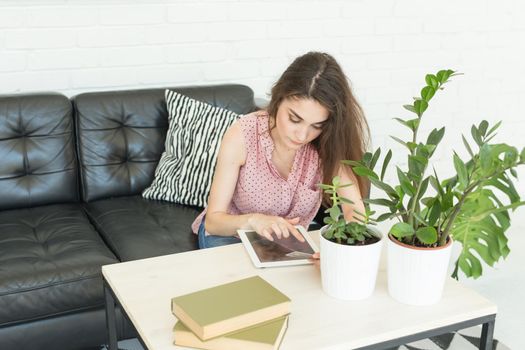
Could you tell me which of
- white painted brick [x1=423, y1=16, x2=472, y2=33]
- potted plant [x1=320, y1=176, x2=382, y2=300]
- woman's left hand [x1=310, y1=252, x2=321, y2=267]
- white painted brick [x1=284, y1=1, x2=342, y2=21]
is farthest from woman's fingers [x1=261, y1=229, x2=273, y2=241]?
white painted brick [x1=423, y1=16, x2=472, y2=33]

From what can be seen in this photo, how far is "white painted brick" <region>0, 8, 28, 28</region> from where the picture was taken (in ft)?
7.95

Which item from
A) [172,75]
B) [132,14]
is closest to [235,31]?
[172,75]

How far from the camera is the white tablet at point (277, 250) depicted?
59.9 inches

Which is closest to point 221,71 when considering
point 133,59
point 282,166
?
point 133,59

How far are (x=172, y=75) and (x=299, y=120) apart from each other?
1.16m

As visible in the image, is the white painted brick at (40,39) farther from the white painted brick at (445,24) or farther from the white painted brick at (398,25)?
the white painted brick at (445,24)

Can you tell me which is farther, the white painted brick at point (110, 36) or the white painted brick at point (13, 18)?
the white painted brick at point (110, 36)

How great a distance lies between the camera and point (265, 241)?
5.30 feet

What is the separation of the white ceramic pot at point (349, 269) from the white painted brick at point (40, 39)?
1601 millimetres

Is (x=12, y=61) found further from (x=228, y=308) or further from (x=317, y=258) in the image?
(x=228, y=308)

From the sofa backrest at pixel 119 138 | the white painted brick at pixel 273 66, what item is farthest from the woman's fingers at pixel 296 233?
the white painted brick at pixel 273 66

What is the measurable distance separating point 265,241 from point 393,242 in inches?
15.7

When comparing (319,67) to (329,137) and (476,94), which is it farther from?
(476,94)

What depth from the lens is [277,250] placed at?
5.16 feet
